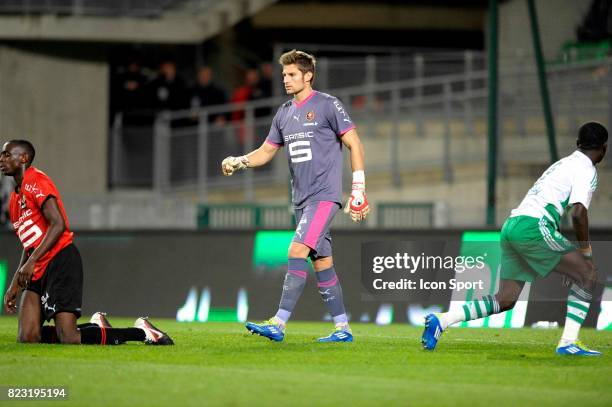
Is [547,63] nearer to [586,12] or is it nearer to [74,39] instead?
[586,12]

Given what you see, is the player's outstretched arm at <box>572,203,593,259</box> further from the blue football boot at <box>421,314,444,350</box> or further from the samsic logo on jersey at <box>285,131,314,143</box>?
the samsic logo on jersey at <box>285,131,314,143</box>

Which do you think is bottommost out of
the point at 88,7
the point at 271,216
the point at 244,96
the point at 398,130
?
the point at 271,216

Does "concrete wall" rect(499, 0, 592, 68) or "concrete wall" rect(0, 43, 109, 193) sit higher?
"concrete wall" rect(499, 0, 592, 68)

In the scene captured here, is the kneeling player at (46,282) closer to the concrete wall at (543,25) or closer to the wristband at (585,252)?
the wristband at (585,252)

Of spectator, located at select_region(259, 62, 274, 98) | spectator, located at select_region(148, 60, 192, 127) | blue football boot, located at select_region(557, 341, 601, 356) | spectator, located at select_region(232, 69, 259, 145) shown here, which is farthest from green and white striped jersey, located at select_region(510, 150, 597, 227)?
spectator, located at select_region(148, 60, 192, 127)

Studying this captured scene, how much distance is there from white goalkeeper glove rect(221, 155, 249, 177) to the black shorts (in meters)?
1.47

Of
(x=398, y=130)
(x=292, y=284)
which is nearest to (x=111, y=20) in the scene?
(x=398, y=130)

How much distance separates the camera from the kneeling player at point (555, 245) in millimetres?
9555

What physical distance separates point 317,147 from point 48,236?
2314 millimetres

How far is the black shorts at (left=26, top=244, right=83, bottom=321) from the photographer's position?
10.3 meters

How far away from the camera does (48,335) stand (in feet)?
34.1

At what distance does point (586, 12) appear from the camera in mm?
25016

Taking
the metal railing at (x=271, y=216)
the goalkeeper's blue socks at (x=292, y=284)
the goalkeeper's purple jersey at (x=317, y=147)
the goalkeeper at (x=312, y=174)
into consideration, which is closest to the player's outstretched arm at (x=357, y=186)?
the goalkeeper at (x=312, y=174)

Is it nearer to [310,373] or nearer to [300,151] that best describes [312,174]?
[300,151]
